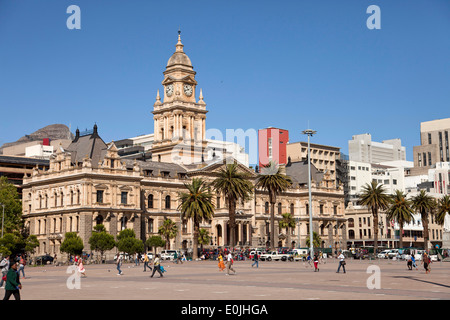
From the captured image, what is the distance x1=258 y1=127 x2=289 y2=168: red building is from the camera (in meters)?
189

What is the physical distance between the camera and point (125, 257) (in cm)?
8781

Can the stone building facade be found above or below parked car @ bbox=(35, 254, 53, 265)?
above

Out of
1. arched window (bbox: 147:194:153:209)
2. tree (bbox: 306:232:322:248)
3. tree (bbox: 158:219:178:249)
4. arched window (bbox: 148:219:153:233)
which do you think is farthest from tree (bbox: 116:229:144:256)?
tree (bbox: 306:232:322:248)

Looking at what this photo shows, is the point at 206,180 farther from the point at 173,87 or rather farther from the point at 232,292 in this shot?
the point at 232,292

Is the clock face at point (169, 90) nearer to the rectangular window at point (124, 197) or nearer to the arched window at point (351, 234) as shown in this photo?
the rectangular window at point (124, 197)

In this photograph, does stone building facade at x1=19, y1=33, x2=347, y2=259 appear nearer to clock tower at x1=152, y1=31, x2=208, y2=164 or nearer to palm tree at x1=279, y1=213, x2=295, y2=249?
clock tower at x1=152, y1=31, x2=208, y2=164

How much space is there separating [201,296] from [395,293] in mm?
8886

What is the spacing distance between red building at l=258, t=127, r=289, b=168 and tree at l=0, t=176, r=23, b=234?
93.0 m

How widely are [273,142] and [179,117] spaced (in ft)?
249

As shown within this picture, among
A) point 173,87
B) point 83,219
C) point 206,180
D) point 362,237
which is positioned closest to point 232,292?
point 83,219

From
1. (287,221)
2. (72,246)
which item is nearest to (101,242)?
(72,246)

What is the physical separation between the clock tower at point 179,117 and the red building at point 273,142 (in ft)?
210

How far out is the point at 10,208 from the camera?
4021 inches

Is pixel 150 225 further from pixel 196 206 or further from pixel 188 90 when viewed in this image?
pixel 188 90
